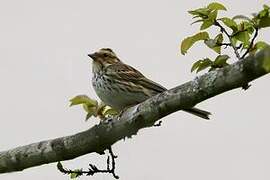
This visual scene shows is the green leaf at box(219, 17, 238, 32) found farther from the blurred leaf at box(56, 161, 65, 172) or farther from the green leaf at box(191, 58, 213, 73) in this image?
the blurred leaf at box(56, 161, 65, 172)

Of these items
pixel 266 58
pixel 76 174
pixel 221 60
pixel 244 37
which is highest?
pixel 244 37

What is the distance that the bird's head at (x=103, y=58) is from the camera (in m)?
9.33

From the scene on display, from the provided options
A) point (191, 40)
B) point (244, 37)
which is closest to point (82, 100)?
point (191, 40)

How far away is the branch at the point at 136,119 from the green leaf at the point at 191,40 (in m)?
0.76

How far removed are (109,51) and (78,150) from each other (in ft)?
12.8

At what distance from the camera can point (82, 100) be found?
712 centimetres

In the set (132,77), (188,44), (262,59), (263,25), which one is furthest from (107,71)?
(262,59)

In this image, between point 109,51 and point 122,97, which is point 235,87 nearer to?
point 122,97

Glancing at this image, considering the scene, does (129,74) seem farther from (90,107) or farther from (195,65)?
(195,65)

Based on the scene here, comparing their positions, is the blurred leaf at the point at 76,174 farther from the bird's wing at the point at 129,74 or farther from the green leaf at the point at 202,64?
the bird's wing at the point at 129,74

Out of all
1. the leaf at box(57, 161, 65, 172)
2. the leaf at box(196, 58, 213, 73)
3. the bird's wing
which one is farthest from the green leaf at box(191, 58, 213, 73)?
the bird's wing

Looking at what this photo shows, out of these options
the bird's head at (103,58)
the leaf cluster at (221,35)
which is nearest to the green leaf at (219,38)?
the leaf cluster at (221,35)

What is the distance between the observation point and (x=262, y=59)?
15.8 ft

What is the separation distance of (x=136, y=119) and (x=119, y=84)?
3.02m
